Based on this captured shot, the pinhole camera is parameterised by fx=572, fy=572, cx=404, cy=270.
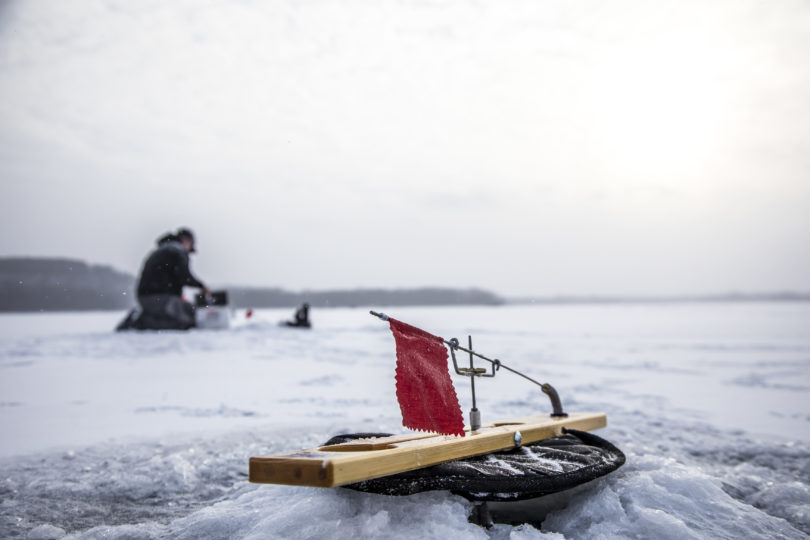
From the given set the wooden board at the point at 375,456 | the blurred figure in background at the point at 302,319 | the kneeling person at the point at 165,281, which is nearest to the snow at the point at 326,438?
the wooden board at the point at 375,456

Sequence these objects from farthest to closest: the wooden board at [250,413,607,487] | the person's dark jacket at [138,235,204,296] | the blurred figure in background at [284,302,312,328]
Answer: the blurred figure in background at [284,302,312,328] → the person's dark jacket at [138,235,204,296] → the wooden board at [250,413,607,487]

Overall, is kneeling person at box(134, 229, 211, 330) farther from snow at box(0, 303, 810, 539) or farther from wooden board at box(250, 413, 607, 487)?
wooden board at box(250, 413, 607, 487)

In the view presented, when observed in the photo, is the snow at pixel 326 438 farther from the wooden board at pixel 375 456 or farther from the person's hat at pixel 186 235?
the person's hat at pixel 186 235

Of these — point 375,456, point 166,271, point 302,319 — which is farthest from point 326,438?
point 302,319

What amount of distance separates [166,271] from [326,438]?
24.6 ft

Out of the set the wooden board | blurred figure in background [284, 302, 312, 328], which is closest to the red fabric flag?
the wooden board

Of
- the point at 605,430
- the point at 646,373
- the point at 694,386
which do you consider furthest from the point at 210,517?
the point at 646,373

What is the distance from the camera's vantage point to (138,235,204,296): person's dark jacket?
10102 millimetres

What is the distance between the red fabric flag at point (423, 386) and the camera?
2.13m

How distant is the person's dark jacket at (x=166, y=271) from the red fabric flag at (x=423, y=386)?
8.77m

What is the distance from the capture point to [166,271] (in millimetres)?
10148

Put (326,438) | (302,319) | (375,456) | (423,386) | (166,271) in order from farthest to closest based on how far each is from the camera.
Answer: (302,319), (166,271), (326,438), (423,386), (375,456)

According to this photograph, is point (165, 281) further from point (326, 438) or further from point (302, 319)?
point (326, 438)

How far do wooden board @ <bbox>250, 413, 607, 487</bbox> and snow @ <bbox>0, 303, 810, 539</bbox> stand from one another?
19cm
